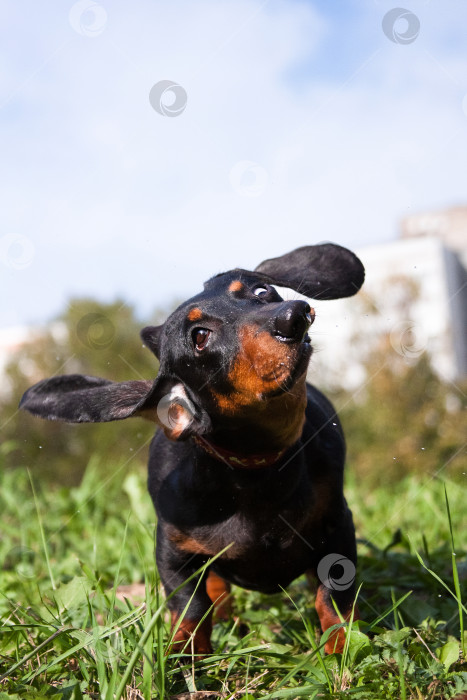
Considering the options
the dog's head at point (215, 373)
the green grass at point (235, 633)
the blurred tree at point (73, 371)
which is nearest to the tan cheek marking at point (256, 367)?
the dog's head at point (215, 373)

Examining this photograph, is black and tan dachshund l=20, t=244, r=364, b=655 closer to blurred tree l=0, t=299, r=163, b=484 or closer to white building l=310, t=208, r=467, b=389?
white building l=310, t=208, r=467, b=389

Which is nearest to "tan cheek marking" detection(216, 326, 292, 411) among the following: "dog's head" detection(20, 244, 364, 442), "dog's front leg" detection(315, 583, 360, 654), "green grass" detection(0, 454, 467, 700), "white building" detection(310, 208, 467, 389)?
"dog's head" detection(20, 244, 364, 442)

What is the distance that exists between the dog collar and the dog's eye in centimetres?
33

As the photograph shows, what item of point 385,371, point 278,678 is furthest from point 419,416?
point 278,678

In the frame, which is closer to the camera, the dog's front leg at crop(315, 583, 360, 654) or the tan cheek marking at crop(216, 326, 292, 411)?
the tan cheek marking at crop(216, 326, 292, 411)

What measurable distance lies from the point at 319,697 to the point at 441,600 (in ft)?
4.02

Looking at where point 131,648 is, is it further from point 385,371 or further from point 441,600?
point 385,371

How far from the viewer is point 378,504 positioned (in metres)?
5.52

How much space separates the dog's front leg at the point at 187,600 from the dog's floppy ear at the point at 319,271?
110 centimetres

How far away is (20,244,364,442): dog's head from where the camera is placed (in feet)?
7.55

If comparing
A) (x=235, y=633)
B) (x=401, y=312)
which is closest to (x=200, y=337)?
(x=235, y=633)

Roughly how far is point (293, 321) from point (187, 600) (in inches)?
41.7

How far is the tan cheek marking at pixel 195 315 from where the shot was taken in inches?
99.7

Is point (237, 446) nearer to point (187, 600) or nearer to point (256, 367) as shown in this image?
point (256, 367)
